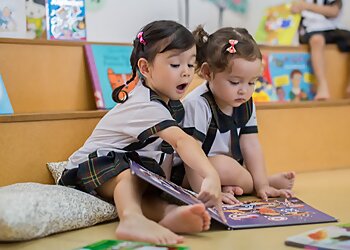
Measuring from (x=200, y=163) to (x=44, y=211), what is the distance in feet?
1.07

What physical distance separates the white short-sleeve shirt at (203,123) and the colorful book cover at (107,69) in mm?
376

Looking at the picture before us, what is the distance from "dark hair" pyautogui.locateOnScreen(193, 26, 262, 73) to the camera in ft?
4.79

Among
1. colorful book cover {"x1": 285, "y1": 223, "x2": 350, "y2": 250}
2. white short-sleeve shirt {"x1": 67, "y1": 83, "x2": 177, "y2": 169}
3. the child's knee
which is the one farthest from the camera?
→ the child's knee

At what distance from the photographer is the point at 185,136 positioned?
122 cm

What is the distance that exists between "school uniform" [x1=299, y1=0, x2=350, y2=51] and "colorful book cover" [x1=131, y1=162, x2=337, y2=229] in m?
1.33

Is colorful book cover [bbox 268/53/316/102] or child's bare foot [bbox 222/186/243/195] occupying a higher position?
colorful book cover [bbox 268/53/316/102]

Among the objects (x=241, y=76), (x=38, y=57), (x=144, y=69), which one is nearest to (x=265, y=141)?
(x=241, y=76)

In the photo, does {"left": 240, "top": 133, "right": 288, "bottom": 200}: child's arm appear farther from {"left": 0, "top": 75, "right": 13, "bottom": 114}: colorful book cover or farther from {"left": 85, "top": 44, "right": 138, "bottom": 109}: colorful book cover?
{"left": 0, "top": 75, "right": 13, "bottom": 114}: colorful book cover

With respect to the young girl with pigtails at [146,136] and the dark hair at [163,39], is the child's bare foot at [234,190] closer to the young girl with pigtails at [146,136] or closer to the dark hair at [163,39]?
the young girl with pigtails at [146,136]

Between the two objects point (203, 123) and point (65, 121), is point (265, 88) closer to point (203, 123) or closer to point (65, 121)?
point (203, 123)

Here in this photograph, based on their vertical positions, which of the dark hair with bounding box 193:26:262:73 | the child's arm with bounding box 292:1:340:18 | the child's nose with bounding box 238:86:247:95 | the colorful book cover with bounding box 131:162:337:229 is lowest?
the colorful book cover with bounding box 131:162:337:229

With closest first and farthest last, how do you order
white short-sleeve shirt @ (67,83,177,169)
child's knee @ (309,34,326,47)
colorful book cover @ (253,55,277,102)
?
white short-sleeve shirt @ (67,83,177,169), colorful book cover @ (253,55,277,102), child's knee @ (309,34,326,47)

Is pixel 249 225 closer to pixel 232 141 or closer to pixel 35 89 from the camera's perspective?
pixel 232 141

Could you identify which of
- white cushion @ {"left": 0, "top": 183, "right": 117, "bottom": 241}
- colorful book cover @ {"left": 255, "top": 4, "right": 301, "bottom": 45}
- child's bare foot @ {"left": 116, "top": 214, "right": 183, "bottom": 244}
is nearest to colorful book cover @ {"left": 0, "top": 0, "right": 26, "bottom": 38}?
white cushion @ {"left": 0, "top": 183, "right": 117, "bottom": 241}
